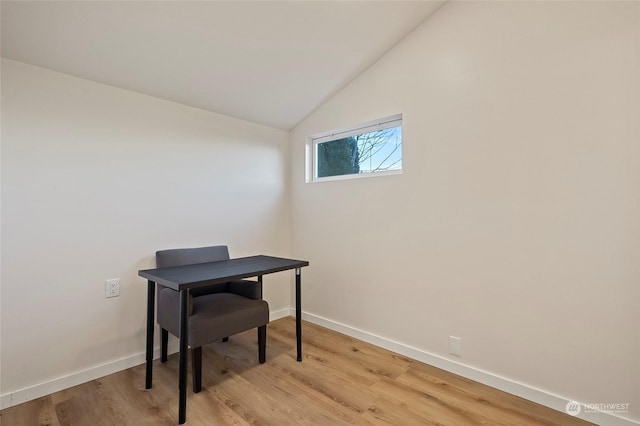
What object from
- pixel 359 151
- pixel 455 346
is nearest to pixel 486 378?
pixel 455 346

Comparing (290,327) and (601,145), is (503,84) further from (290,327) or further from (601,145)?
(290,327)

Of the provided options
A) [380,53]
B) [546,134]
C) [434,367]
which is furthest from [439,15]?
[434,367]

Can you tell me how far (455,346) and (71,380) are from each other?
2.59m

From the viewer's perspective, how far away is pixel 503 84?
192cm

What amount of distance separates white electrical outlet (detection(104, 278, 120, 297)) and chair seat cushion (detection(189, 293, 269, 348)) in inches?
20.9

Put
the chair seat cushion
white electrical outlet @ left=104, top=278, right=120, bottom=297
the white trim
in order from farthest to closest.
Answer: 1. the white trim
2. white electrical outlet @ left=104, top=278, right=120, bottom=297
3. the chair seat cushion

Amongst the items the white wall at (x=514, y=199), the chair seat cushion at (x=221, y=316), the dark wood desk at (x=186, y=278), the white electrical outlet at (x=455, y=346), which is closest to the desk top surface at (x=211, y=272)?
the dark wood desk at (x=186, y=278)

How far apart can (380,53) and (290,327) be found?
2.67 m

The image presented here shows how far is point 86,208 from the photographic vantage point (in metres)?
2.01

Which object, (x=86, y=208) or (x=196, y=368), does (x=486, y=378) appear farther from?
(x=86, y=208)

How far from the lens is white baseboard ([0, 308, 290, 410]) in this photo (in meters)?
1.73

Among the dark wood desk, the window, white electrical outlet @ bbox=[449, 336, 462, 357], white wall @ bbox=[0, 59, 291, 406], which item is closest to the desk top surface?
the dark wood desk

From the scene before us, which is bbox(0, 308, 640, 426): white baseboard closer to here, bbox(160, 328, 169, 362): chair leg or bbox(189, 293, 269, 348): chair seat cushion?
bbox(160, 328, 169, 362): chair leg

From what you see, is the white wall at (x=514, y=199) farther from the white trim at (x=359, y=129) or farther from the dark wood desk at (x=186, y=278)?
the dark wood desk at (x=186, y=278)
